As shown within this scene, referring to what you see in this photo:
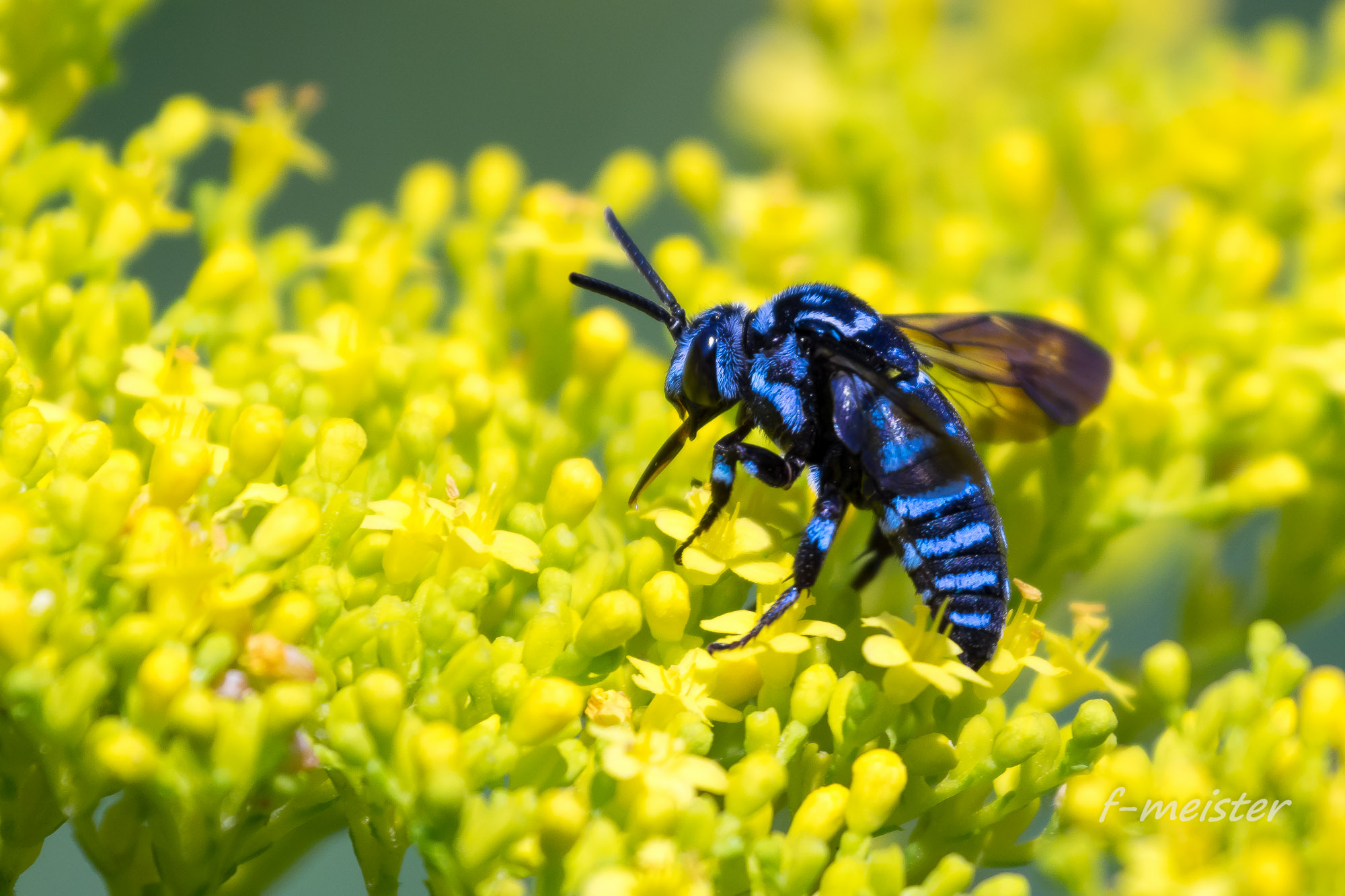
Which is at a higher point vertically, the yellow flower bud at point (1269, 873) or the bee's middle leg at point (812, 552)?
the bee's middle leg at point (812, 552)

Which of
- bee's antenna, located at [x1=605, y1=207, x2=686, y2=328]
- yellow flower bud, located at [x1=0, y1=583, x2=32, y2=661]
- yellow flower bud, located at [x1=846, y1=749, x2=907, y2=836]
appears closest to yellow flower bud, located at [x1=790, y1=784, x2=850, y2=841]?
yellow flower bud, located at [x1=846, y1=749, x2=907, y2=836]

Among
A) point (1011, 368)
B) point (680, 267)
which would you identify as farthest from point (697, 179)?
point (1011, 368)

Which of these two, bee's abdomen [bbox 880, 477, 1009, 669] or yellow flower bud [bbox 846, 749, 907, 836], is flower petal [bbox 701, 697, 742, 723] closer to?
yellow flower bud [bbox 846, 749, 907, 836]

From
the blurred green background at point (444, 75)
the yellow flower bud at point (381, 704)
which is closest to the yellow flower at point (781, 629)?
the yellow flower bud at point (381, 704)

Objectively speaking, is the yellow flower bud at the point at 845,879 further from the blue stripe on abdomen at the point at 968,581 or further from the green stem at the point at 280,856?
the green stem at the point at 280,856

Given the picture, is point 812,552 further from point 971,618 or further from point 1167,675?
point 1167,675
